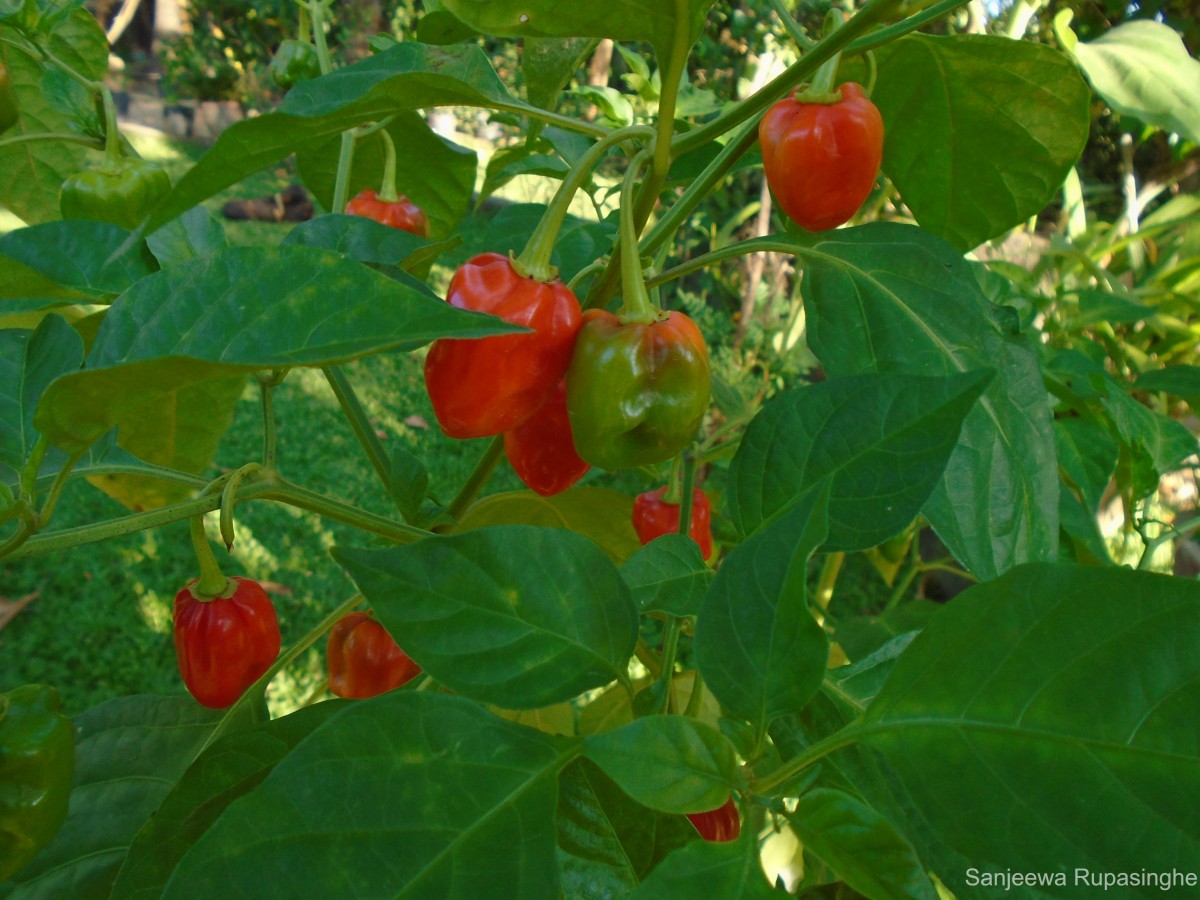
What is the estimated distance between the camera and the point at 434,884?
1.00 feet

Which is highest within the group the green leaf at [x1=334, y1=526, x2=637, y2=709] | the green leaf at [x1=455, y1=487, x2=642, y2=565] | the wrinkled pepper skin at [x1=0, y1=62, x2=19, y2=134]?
the wrinkled pepper skin at [x1=0, y1=62, x2=19, y2=134]

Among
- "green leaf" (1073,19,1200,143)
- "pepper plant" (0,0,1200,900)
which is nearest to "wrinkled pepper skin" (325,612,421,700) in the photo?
"pepper plant" (0,0,1200,900)

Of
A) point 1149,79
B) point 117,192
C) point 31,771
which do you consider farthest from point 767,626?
point 1149,79

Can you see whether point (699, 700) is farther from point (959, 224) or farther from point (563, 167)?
point (563, 167)

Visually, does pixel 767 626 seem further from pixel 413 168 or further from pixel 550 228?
pixel 413 168

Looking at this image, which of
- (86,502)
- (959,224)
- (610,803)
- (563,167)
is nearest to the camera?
(610,803)

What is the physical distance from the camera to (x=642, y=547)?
1.60 feet

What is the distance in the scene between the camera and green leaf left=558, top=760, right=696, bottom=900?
41 cm

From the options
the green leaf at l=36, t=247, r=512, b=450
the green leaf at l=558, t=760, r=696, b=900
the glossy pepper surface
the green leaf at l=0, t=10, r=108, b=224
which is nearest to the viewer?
the green leaf at l=36, t=247, r=512, b=450

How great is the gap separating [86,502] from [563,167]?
5.68 feet

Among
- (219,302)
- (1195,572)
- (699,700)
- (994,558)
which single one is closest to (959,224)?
(994,558)

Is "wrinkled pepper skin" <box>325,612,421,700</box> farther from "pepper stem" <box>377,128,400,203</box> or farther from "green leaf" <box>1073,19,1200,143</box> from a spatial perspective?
"green leaf" <box>1073,19,1200,143</box>

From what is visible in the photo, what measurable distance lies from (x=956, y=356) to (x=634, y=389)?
0.63ft

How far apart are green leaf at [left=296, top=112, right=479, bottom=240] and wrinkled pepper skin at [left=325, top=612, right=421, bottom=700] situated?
1.29 ft
